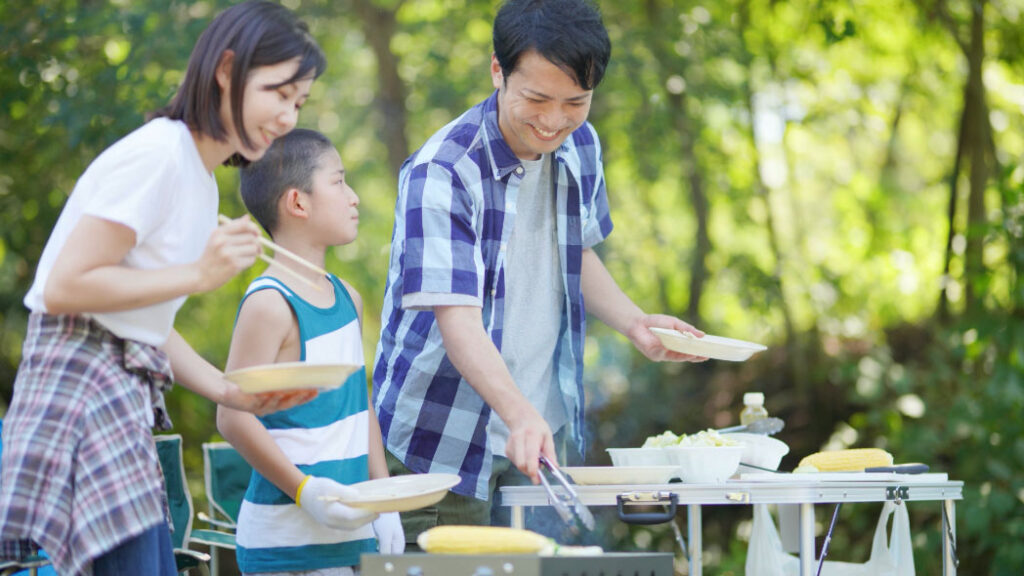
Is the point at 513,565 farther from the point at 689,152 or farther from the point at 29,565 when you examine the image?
the point at 689,152

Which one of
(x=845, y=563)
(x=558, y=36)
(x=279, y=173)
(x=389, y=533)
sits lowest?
(x=845, y=563)

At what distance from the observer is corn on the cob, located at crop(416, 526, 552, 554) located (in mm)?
1378

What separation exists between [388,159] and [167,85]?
1587 millimetres

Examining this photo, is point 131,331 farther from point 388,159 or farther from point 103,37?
point 388,159

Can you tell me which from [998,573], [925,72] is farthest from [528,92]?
[925,72]

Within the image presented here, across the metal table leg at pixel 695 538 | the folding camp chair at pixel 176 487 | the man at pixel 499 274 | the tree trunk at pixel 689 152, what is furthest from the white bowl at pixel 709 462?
the tree trunk at pixel 689 152

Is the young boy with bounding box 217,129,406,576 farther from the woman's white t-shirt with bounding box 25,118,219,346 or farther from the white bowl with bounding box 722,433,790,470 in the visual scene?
the white bowl with bounding box 722,433,790,470

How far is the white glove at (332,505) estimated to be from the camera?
1691mm

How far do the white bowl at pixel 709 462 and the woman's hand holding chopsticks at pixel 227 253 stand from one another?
A: 3.33 feet

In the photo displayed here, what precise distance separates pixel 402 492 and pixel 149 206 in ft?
2.11

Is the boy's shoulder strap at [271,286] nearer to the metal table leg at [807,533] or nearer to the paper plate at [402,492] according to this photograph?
the paper plate at [402,492]

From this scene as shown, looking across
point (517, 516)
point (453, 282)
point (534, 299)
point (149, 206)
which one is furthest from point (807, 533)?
point (149, 206)

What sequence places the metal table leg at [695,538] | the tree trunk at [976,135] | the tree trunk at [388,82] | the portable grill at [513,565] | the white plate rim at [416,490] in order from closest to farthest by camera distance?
1. the portable grill at [513,565]
2. the white plate rim at [416,490]
3. the metal table leg at [695,538]
4. the tree trunk at [976,135]
5. the tree trunk at [388,82]

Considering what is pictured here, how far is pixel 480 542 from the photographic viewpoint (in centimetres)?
139
